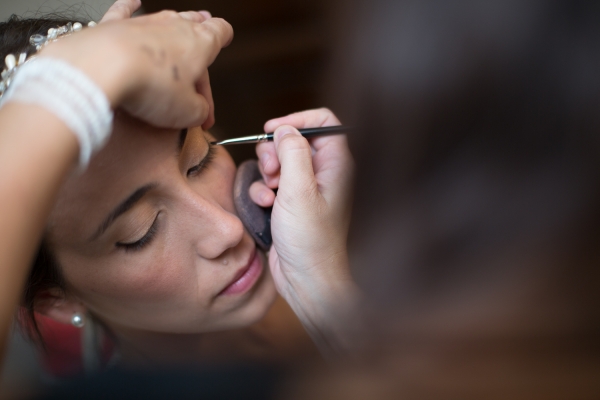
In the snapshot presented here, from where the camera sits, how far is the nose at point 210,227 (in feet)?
2.40

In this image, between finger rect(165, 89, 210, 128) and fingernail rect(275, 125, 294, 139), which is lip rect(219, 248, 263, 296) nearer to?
fingernail rect(275, 125, 294, 139)

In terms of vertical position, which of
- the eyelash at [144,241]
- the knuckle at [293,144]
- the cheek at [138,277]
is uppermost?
the knuckle at [293,144]

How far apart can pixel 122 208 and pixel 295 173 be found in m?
0.28

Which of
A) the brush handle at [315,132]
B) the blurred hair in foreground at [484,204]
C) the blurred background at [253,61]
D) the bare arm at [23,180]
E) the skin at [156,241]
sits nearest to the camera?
the blurred hair in foreground at [484,204]

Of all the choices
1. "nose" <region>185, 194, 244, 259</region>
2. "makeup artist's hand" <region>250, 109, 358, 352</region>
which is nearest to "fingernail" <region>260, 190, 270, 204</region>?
"makeup artist's hand" <region>250, 109, 358, 352</region>

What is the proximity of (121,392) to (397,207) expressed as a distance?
0.22m

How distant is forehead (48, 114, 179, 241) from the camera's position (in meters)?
0.61

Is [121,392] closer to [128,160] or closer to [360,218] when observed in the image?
[360,218]

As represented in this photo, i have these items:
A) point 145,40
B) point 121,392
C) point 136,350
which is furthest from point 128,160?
point 136,350

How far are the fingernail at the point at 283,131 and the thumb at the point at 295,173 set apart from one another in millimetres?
35

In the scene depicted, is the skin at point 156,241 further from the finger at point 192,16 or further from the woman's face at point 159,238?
the finger at point 192,16

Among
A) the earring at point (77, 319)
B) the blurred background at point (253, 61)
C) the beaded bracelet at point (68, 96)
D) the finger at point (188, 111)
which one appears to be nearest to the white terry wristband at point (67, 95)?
the beaded bracelet at point (68, 96)

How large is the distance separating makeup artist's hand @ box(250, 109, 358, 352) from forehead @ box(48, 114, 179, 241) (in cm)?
22

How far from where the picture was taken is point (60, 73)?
42 centimetres
